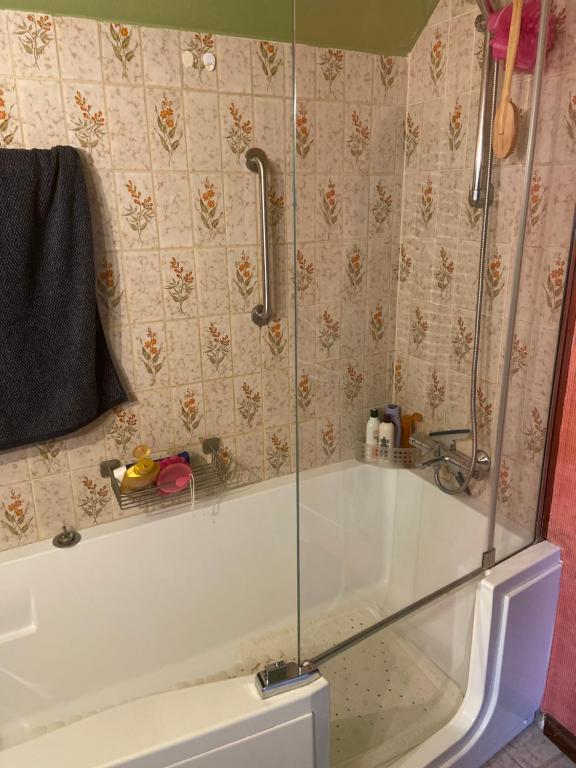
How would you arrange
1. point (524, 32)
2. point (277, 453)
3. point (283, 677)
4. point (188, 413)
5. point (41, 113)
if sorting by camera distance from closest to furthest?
1. point (283, 677)
2. point (524, 32)
3. point (41, 113)
4. point (188, 413)
5. point (277, 453)

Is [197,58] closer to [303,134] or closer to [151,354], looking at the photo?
[303,134]

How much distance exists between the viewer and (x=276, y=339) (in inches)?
76.8

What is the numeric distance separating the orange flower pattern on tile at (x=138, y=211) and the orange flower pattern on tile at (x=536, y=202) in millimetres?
1037

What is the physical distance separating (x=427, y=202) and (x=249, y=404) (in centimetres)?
86

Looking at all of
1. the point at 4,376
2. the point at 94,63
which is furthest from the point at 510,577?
the point at 94,63

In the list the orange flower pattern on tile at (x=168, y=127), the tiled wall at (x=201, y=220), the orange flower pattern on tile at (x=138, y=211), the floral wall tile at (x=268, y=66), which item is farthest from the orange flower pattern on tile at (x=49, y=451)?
the floral wall tile at (x=268, y=66)

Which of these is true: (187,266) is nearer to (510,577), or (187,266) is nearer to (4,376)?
(4,376)

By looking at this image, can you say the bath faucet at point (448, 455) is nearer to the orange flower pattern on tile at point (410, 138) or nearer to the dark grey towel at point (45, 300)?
the orange flower pattern on tile at point (410, 138)

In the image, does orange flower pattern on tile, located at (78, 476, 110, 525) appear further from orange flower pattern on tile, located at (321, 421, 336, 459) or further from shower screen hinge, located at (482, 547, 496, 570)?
shower screen hinge, located at (482, 547, 496, 570)

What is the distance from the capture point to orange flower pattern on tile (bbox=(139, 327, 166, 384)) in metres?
1.76

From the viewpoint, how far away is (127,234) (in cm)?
166

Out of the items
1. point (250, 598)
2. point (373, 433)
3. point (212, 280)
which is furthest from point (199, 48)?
point (250, 598)

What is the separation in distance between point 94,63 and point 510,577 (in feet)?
5.71

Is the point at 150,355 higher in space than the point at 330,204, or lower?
lower
